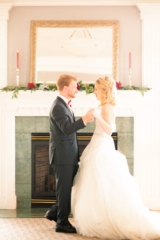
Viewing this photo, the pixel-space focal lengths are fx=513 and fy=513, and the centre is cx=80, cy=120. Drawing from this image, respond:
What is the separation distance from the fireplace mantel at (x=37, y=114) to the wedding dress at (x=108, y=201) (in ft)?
5.00

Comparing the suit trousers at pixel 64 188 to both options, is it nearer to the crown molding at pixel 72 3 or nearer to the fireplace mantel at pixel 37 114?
the fireplace mantel at pixel 37 114

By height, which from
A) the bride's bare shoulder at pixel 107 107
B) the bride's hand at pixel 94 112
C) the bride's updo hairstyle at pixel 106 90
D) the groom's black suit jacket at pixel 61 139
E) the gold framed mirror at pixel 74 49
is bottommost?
the groom's black suit jacket at pixel 61 139

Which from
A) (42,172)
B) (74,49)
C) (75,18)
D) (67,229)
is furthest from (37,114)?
(67,229)

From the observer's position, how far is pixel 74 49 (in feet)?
20.8

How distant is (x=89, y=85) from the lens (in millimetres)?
6230

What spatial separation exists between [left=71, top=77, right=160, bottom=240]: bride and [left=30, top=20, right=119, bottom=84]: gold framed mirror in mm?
1558

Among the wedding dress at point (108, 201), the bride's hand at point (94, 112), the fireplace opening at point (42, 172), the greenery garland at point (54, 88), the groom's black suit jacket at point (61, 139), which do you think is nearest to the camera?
the wedding dress at point (108, 201)

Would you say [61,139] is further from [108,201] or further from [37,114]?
[37,114]

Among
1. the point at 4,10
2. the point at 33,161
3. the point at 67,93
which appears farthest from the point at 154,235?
the point at 4,10

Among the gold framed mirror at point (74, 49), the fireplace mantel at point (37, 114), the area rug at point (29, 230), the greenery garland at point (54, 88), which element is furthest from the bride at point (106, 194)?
the gold framed mirror at point (74, 49)

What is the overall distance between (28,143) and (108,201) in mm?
2118

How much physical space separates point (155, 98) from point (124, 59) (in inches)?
24.4

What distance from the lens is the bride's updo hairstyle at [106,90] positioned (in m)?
4.78

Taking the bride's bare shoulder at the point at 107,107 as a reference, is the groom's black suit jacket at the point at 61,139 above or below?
below
